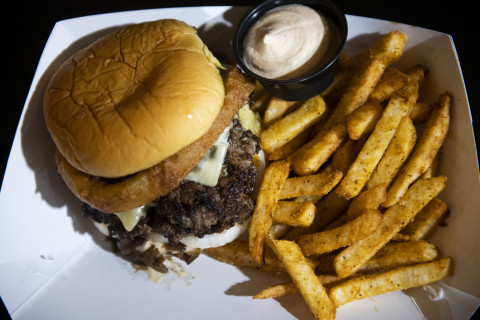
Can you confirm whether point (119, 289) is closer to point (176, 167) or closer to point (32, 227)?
point (32, 227)

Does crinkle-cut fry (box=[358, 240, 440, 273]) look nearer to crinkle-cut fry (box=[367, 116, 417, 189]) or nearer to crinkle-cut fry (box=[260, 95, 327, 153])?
crinkle-cut fry (box=[367, 116, 417, 189])

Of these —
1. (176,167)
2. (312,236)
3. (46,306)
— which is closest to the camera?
(176,167)

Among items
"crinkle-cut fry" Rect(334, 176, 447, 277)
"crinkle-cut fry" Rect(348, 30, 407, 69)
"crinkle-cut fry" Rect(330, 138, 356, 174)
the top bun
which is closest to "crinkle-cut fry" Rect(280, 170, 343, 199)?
"crinkle-cut fry" Rect(330, 138, 356, 174)

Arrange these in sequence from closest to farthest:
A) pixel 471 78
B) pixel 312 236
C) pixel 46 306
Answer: pixel 312 236, pixel 46 306, pixel 471 78

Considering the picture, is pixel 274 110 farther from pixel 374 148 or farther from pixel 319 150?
pixel 374 148

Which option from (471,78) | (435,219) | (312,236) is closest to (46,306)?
(312,236)
